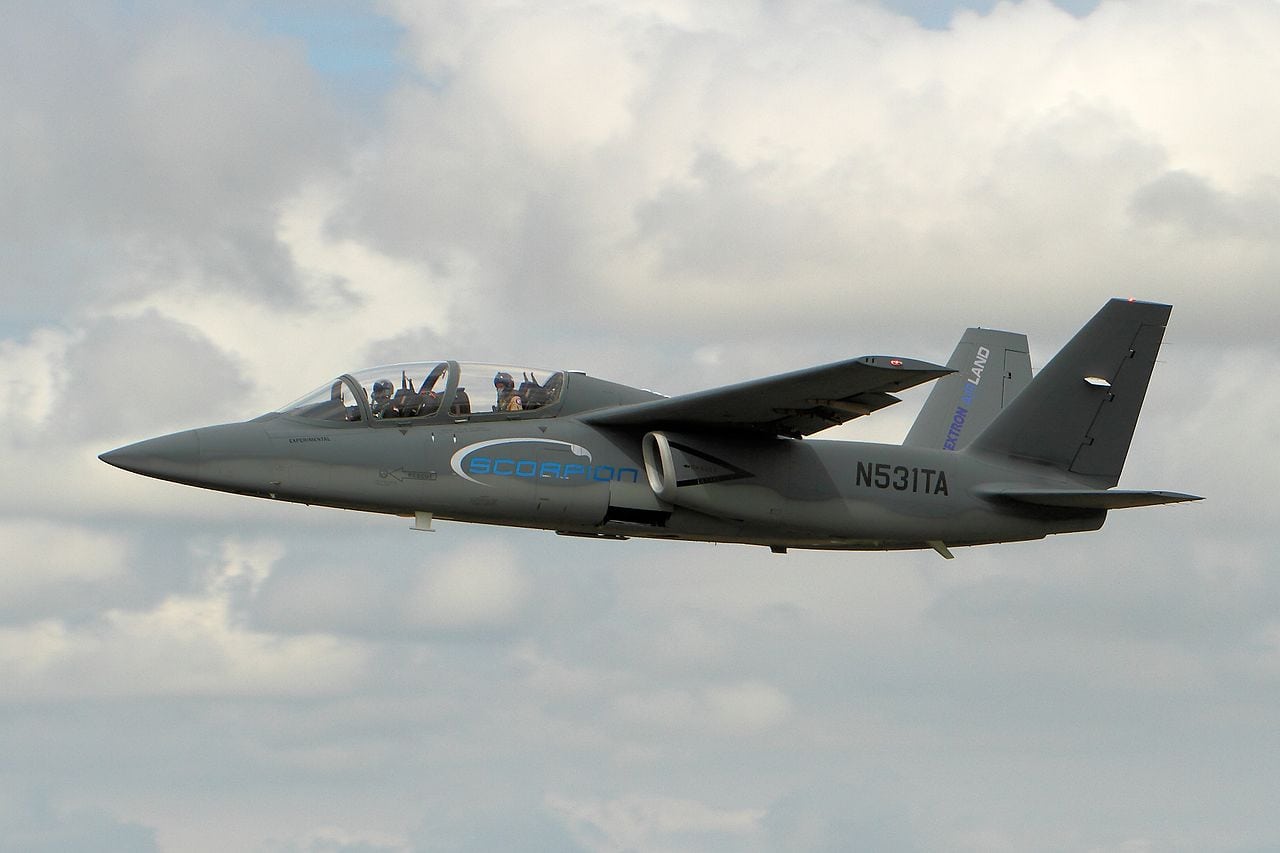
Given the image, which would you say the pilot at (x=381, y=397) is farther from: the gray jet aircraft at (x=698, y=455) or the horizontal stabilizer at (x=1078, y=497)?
the horizontal stabilizer at (x=1078, y=497)

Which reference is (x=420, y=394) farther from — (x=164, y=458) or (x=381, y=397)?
(x=164, y=458)

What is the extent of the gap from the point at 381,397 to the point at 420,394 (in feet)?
1.85

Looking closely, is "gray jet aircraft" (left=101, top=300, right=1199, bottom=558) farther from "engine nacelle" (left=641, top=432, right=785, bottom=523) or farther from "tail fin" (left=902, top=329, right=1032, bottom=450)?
"tail fin" (left=902, top=329, right=1032, bottom=450)

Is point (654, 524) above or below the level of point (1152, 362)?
below

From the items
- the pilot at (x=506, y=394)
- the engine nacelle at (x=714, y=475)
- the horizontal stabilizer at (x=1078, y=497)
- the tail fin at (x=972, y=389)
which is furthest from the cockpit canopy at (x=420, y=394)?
the tail fin at (x=972, y=389)

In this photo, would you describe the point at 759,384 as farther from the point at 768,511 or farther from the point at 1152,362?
the point at 1152,362

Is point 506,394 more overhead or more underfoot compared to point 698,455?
more overhead

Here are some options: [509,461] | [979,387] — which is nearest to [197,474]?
[509,461]

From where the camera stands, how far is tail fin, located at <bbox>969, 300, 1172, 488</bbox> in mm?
31000

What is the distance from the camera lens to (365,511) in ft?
89.2

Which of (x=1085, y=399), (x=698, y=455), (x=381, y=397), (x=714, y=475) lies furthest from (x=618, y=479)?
(x=1085, y=399)

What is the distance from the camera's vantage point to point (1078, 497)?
97.3 ft

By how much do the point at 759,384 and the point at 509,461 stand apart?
12.5 feet

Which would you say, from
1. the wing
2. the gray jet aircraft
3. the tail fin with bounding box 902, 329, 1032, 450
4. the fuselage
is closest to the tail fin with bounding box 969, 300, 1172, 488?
the gray jet aircraft
